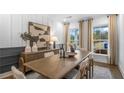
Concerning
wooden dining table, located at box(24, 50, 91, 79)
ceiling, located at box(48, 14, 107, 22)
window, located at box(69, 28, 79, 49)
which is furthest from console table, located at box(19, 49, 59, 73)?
ceiling, located at box(48, 14, 107, 22)

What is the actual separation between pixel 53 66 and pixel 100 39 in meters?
0.76

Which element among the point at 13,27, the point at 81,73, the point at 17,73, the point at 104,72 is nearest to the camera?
the point at 17,73

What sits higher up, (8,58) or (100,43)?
(100,43)

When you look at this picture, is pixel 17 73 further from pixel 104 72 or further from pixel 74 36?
pixel 104 72

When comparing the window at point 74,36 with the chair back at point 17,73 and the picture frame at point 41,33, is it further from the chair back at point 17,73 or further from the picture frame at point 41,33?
the chair back at point 17,73

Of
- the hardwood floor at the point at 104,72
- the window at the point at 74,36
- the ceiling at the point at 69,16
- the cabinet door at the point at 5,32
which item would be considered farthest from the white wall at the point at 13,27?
the hardwood floor at the point at 104,72

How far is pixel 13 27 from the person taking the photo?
4.02 feet

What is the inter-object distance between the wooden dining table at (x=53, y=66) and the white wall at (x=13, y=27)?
0.32 meters

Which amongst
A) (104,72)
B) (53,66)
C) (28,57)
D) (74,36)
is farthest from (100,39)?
(28,57)
